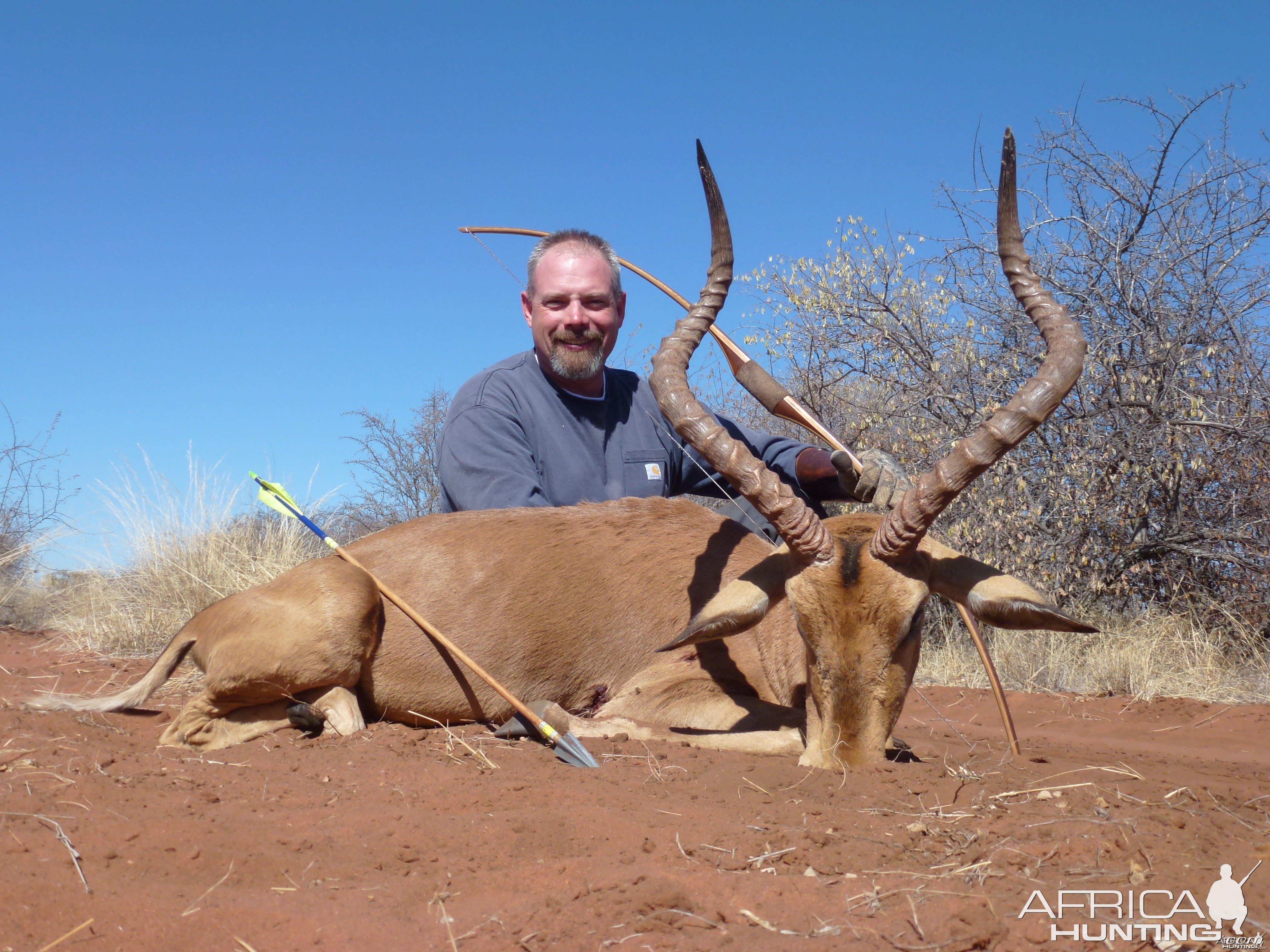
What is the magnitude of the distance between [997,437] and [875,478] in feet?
3.55

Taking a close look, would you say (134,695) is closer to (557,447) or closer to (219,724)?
(219,724)

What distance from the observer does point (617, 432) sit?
6742 mm

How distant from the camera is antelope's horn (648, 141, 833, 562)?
421cm

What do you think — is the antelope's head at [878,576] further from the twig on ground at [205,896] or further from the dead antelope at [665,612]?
the twig on ground at [205,896]

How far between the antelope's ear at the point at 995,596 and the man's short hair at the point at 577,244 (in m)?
3.69

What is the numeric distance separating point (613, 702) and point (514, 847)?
82.2 inches

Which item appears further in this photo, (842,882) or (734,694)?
(734,694)

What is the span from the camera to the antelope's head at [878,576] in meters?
3.98

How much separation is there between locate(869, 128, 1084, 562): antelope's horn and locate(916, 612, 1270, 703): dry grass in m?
3.54

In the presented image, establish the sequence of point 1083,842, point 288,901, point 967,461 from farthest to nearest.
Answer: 1. point 967,461
2. point 1083,842
3. point 288,901

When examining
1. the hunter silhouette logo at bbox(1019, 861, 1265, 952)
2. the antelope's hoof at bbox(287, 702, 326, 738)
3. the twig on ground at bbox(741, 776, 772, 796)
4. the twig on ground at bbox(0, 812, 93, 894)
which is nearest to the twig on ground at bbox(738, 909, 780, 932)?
the hunter silhouette logo at bbox(1019, 861, 1265, 952)

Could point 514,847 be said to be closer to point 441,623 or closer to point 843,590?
point 843,590

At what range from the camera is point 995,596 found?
4.09 meters

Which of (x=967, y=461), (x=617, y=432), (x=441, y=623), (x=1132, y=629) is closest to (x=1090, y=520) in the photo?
(x=1132, y=629)
